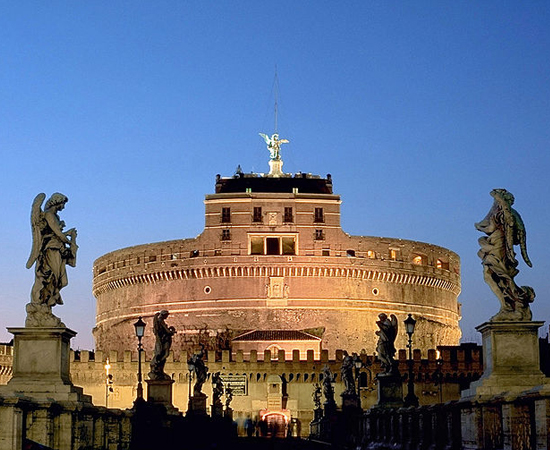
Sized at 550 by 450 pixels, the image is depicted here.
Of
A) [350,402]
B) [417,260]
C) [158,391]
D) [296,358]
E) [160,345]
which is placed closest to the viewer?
[160,345]

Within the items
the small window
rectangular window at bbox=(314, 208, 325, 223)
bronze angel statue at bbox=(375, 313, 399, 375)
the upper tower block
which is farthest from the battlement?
bronze angel statue at bbox=(375, 313, 399, 375)

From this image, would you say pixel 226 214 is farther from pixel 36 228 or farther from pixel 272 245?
pixel 36 228

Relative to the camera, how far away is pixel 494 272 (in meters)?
16.2

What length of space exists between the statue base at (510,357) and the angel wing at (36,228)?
6.63 m

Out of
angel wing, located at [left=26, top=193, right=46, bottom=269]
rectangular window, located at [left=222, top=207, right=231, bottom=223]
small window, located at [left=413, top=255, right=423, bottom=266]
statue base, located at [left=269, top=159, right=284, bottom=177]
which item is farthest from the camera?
statue base, located at [left=269, top=159, right=284, bottom=177]

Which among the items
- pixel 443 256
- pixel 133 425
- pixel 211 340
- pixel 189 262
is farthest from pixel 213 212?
pixel 133 425

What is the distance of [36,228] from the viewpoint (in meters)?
16.2

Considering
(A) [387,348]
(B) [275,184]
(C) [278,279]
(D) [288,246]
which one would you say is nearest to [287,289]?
(C) [278,279]

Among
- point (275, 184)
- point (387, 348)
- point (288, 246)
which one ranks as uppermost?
point (275, 184)

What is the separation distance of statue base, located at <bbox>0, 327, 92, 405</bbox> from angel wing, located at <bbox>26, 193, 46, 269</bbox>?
1.10 metres

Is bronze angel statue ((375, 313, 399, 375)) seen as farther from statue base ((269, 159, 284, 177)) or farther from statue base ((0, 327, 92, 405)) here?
statue base ((269, 159, 284, 177))

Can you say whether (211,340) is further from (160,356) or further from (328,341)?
(160,356)

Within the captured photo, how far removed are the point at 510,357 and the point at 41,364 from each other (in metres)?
6.67

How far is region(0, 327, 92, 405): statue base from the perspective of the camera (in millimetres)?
15469
